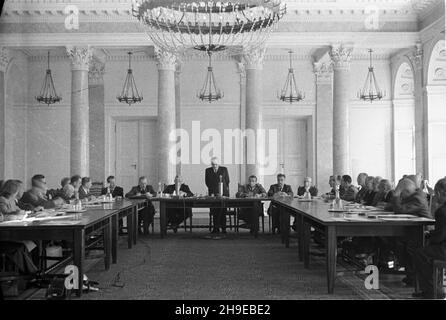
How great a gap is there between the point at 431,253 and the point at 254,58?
9506mm

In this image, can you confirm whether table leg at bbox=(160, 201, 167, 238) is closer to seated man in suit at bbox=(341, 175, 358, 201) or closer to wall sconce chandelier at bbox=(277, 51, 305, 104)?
seated man in suit at bbox=(341, 175, 358, 201)

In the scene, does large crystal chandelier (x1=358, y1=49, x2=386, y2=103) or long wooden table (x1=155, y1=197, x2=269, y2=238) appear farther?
large crystal chandelier (x1=358, y1=49, x2=386, y2=103)

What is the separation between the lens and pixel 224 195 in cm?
1140

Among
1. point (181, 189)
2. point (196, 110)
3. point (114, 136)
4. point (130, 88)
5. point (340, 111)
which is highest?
point (130, 88)

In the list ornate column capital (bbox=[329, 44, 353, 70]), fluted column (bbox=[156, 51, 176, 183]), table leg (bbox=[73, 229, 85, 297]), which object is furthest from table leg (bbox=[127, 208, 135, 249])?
ornate column capital (bbox=[329, 44, 353, 70])

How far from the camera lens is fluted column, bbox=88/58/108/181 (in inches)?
650

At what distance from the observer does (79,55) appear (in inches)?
538

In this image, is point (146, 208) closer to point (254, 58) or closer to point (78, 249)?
point (254, 58)

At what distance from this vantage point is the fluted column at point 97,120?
1650 cm

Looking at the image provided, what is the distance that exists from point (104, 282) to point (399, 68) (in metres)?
12.5

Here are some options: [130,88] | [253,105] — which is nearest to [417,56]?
[253,105]
